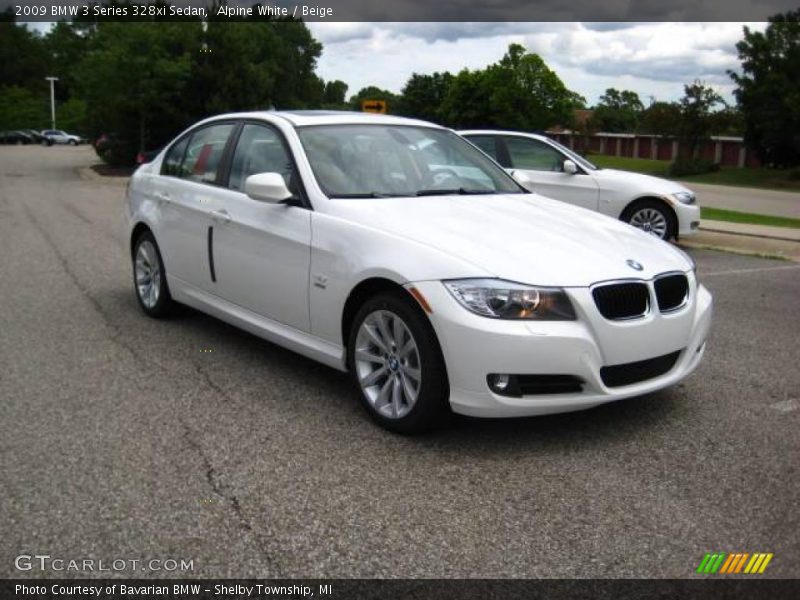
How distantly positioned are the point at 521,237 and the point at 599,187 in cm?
764

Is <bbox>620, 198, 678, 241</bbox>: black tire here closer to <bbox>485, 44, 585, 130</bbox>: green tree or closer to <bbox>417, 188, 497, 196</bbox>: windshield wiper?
<bbox>417, 188, 497, 196</bbox>: windshield wiper

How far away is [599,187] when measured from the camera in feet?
38.9

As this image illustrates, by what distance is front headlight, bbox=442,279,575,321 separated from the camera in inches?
160

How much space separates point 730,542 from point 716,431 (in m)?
1.33

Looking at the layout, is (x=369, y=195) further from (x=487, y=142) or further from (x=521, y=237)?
(x=487, y=142)

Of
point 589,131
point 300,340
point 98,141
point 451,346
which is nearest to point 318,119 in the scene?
point 300,340

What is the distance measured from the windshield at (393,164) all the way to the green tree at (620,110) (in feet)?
312

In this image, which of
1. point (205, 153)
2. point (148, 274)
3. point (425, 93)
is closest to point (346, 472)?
point (205, 153)

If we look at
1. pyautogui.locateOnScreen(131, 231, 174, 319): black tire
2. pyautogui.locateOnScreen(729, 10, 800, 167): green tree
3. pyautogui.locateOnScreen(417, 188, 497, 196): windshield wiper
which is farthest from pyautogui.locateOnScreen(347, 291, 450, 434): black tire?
pyautogui.locateOnScreen(729, 10, 800, 167): green tree

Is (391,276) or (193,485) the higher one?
(391,276)

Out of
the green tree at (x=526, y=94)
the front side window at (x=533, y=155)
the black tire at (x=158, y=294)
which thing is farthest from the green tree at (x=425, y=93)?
the black tire at (x=158, y=294)

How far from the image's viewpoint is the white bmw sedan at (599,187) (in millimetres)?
11688

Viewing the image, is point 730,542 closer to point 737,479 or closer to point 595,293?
point 737,479

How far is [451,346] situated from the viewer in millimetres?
4082
